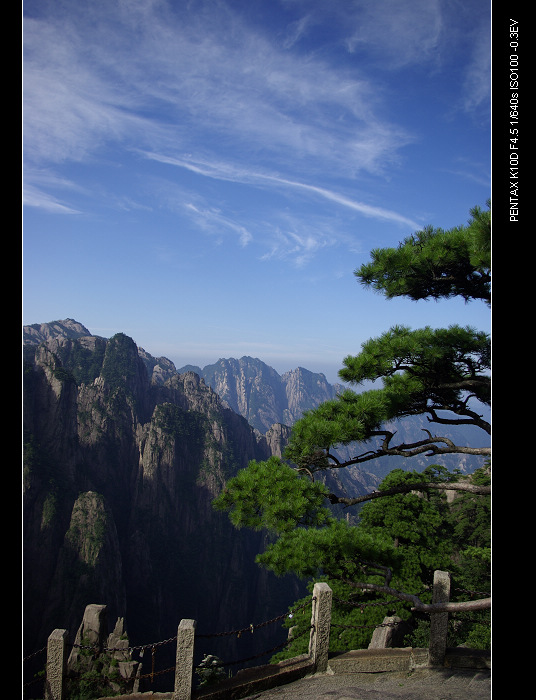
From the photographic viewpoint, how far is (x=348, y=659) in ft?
22.9

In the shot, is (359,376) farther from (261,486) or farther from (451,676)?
(451,676)

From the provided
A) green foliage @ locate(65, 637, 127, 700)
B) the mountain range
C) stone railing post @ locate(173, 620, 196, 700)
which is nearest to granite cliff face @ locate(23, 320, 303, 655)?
the mountain range

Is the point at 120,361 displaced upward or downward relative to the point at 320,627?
upward

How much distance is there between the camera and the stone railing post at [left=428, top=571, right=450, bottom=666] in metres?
A: 6.82

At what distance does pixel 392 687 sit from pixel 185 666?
9.77 feet

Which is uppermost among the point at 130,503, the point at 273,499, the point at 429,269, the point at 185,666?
the point at 429,269

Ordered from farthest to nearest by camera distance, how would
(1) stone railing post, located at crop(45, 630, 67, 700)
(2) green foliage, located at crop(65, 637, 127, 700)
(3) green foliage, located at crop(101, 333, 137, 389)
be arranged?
(3) green foliage, located at crop(101, 333, 137, 389) < (2) green foliage, located at crop(65, 637, 127, 700) < (1) stone railing post, located at crop(45, 630, 67, 700)

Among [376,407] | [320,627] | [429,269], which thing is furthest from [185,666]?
[429,269]

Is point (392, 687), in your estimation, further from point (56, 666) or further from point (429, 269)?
point (429, 269)

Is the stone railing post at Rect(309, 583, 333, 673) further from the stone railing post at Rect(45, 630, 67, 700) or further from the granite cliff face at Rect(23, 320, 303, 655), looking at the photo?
the granite cliff face at Rect(23, 320, 303, 655)

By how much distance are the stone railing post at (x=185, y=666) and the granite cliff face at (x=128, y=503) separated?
148ft

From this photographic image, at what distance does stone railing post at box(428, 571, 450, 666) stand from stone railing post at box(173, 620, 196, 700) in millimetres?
3756

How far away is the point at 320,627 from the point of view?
6781 mm
